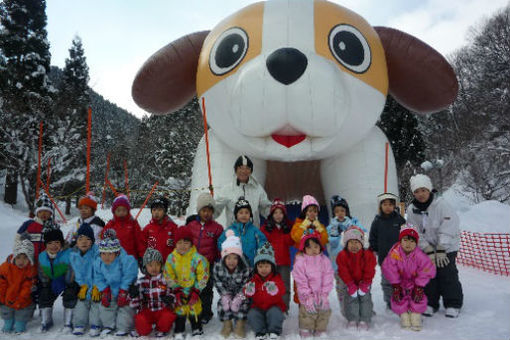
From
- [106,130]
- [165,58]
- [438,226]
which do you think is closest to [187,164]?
[165,58]

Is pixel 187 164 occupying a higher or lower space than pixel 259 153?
higher

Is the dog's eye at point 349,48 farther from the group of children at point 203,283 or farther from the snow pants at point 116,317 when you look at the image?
the snow pants at point 116,317

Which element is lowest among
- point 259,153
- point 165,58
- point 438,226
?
point 438,226

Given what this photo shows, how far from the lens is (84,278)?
3.26 meters

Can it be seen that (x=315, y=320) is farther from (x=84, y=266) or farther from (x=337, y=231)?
(x=84, y=266)

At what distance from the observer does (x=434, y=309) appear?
11.3ft

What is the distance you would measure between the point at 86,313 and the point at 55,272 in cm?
49

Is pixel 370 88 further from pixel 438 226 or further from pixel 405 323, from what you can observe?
pixel 405 323

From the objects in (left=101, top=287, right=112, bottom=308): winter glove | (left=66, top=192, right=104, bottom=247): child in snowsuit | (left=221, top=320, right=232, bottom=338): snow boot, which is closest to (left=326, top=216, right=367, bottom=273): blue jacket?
(left=221, top=320, right=232, bottom=338): snow boot

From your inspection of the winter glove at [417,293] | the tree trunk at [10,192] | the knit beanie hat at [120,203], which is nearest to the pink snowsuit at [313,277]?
the winter glove at [417,293]

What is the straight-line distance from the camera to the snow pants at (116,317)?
3084mm

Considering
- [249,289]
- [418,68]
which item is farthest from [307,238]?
[418,68]

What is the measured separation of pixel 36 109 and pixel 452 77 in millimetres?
14940

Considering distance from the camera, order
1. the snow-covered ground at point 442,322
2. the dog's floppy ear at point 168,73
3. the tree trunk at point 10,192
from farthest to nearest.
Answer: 1. the tree trunk at point 10,192
2. the dog's floppy ear at point 168,73
3. the snow-covered ground at point 442,322
